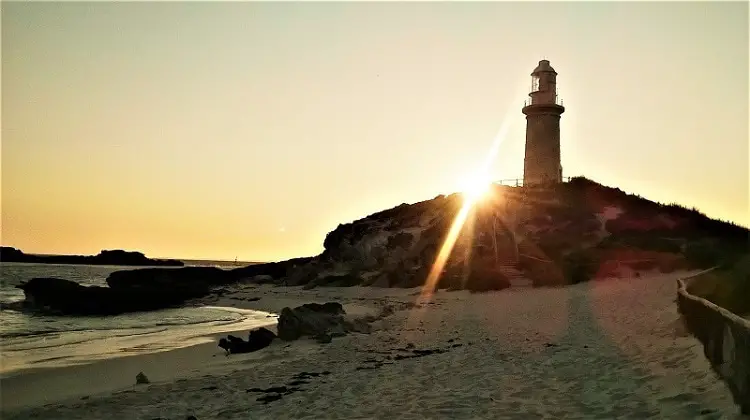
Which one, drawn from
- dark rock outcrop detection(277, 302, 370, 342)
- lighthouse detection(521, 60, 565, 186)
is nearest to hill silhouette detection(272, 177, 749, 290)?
lighthouse detection(521, 60, 565, 186)

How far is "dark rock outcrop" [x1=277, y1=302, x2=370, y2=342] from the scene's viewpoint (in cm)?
1330

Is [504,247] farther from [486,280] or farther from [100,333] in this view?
[100,333]

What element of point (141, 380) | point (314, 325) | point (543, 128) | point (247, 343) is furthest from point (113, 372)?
point (543, 128)

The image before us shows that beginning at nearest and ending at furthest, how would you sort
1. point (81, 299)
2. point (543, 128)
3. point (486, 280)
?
point (486, 280) → point (81, 299) → point (543, 128)

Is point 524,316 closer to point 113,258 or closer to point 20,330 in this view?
point 20,330

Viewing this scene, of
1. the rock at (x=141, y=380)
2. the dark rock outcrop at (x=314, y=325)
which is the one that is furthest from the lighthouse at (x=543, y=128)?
the rock at (x=141, y=380)

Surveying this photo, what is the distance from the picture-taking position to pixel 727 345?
5.95 metres

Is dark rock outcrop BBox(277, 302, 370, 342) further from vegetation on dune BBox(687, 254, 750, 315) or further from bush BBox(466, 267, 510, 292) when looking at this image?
bush BBox(466, 267, 510, 292)

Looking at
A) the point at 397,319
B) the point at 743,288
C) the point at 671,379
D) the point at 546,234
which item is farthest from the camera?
the point at 546,234

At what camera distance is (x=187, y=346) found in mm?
13555

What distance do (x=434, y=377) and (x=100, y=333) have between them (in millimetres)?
13110

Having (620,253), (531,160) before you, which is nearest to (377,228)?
(531,160)

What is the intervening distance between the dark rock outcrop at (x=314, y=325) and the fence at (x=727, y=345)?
7.79 metres

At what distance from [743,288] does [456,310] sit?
9.03 meters
